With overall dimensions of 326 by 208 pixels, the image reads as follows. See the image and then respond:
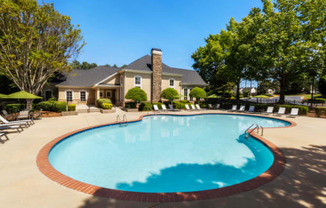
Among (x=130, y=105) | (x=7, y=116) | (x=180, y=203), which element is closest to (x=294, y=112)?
(x=130, y=105)

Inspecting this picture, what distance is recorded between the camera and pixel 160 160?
736cm

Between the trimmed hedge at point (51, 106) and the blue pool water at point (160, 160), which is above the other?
the trimmed hedge at point (51, 106)

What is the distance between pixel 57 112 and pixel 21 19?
10.4m

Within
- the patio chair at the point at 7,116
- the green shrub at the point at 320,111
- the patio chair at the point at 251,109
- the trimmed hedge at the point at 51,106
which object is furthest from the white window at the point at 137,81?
the green shrub at the point at 320,111

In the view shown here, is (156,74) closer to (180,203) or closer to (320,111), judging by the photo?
(320,111)

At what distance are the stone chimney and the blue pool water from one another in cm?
1637

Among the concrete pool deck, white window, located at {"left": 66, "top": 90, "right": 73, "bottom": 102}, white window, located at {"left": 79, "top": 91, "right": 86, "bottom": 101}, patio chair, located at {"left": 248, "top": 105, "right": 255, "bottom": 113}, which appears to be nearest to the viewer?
the concrete pool deck

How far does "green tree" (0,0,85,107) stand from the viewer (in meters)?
15.9

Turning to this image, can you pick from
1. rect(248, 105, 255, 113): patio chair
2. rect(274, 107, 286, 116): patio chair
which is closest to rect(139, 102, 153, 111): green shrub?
rect(248, 105, 255, 113): patio chair

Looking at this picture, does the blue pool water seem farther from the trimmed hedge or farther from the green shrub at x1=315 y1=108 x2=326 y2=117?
the green shrub at x1=315 y1=108 x2=326 y2=117

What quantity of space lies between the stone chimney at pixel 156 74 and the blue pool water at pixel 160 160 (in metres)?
16.4

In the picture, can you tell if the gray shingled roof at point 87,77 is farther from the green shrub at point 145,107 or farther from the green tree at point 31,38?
the green shrub at point 145,107

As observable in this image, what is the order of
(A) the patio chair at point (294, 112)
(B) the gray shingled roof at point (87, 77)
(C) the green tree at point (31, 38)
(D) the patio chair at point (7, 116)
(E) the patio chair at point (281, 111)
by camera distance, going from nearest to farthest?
(D) the patio chair at point (7, 116) < (C) the green tree at point (31, 38) < (A) the patio chair at point (294, 112) < (E) the patio chair at point (281, 111) < (B) the gray shingled roof at point (87, 77)

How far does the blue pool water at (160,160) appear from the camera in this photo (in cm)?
556
